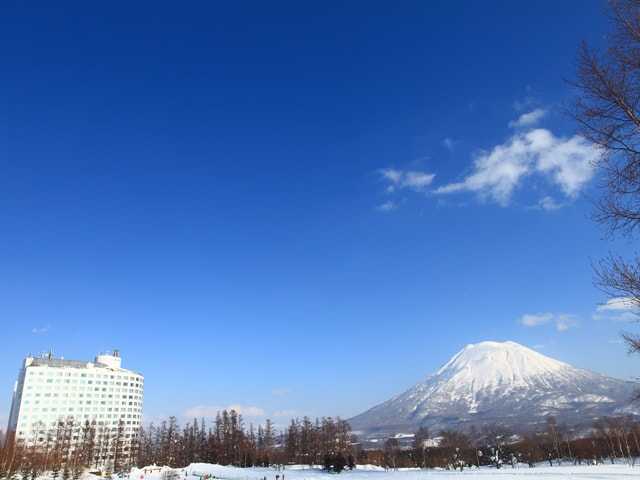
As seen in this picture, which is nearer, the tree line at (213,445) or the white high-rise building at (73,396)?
the tree line at (213,445)

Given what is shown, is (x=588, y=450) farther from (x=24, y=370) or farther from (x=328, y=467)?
(x=24, y=370)

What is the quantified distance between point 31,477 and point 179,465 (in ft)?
140

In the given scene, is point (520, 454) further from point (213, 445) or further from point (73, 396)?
point (73, 396)

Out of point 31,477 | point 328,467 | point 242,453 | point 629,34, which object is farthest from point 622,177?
point 242,453

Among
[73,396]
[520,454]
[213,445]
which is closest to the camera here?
[213,445]

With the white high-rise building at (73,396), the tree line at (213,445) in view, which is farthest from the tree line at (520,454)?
the white high-rise building at (73,396)

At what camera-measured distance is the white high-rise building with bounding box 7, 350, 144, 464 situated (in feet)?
358

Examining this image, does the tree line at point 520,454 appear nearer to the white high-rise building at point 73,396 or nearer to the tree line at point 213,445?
A: the tree line at point 213,445

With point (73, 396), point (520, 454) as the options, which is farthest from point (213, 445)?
point (520, 454)

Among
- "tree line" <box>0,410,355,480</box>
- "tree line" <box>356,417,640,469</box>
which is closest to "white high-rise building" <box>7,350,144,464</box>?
"tree line" <box>0,410,355,480</box>

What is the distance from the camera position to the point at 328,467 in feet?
213

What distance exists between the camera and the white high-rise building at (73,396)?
109 meters

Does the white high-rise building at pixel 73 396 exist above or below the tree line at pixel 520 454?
above

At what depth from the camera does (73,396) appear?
114m
